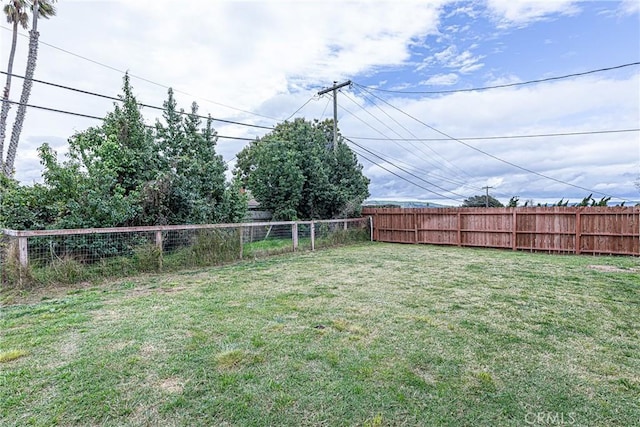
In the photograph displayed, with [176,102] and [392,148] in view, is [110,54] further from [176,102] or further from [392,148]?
[392,148]

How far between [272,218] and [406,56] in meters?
7.96

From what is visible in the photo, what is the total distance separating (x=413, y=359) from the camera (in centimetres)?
272

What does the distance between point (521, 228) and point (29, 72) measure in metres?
17.6

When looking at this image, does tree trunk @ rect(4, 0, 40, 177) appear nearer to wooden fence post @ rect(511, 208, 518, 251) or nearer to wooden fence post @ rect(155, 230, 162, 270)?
wooden fence post @ rect(155, 230, 162, 270)

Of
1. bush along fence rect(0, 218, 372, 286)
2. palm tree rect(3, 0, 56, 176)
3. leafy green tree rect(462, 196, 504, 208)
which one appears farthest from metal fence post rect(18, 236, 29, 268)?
leafy green tree rect(462, 196, 504, 208)

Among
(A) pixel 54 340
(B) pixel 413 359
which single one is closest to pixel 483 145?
(B) pixel 413 359

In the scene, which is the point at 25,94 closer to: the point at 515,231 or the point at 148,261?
the point at 148,261

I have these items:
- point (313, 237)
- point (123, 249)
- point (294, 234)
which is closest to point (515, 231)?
point (313, 237)

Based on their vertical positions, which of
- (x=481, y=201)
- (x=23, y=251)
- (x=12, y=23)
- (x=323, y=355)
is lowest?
(x=323, y=355)

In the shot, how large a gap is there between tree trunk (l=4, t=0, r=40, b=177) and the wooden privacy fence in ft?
43.8

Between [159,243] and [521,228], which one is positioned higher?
[159,243]

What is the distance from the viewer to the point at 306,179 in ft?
42.8
